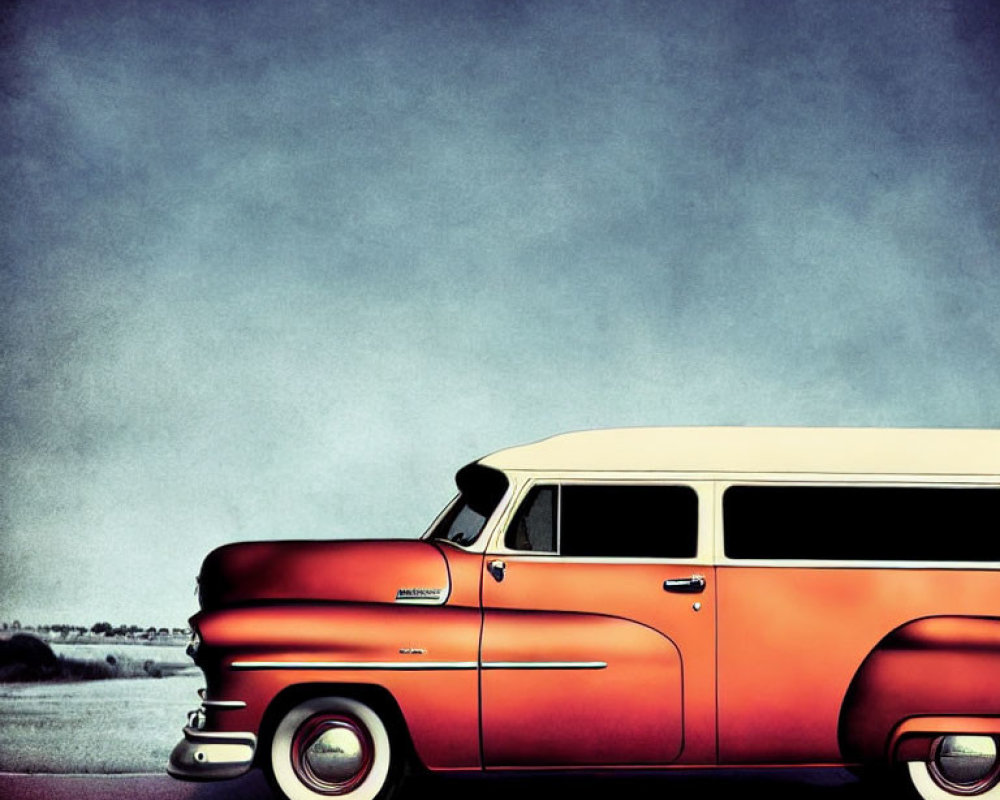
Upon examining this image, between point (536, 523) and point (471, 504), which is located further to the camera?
point (471, 504)

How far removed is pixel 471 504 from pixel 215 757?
1.69 m

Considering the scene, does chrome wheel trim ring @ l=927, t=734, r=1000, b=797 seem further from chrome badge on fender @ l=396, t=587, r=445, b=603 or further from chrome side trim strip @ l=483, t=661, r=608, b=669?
chrome badge on fender @ l=396, t=587, r=445, b=603

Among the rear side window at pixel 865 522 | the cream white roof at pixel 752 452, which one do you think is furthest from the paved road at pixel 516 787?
the cream white roof at pixel 752 452

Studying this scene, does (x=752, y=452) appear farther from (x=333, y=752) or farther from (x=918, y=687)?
(x=333, y=752)

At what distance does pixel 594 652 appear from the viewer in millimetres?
5156

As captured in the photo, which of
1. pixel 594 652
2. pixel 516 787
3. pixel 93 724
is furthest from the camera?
pixel 93 724

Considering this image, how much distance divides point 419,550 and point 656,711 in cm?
134

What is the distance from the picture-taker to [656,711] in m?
5.15

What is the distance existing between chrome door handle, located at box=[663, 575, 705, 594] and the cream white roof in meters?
0.53

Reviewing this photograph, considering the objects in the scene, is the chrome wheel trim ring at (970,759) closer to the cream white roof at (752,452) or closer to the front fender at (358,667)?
the cream white roof at (752,452)

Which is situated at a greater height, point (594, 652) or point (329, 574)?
point (329, 574)

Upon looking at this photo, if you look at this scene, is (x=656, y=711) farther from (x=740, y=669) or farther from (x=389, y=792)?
(x=389, y=792)

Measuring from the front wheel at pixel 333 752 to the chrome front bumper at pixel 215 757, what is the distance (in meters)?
0.15

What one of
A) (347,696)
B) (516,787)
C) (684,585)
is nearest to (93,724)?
(516,787)
